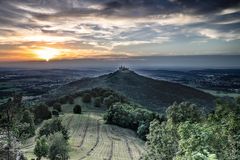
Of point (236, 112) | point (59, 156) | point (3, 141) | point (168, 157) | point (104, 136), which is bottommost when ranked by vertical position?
point (104, 136)

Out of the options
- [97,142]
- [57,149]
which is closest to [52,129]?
[97,142]

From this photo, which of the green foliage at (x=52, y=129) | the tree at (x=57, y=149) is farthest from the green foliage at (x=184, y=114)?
the green foliage at (x=52, y=129)

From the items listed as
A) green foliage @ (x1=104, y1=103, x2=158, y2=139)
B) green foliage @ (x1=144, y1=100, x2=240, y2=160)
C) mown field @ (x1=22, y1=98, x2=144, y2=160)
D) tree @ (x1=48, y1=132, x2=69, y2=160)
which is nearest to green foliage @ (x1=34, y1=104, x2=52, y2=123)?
mown field @ (x1=22, y1=98, x2=144, y2=160)

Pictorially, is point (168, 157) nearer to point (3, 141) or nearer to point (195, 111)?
point (195, 111)

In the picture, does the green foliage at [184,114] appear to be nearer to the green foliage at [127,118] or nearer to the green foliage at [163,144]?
the green foliage at [163,144]

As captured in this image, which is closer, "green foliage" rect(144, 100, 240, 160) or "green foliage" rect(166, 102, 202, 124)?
"green foliage" rect(144, 100, 240, 160)

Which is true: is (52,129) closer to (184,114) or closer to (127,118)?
(184,114)

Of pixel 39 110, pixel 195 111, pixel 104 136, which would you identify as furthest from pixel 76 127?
pixel 195 111

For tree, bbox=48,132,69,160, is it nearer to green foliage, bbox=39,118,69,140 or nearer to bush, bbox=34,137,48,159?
bush, bbox=34,137,48,159
